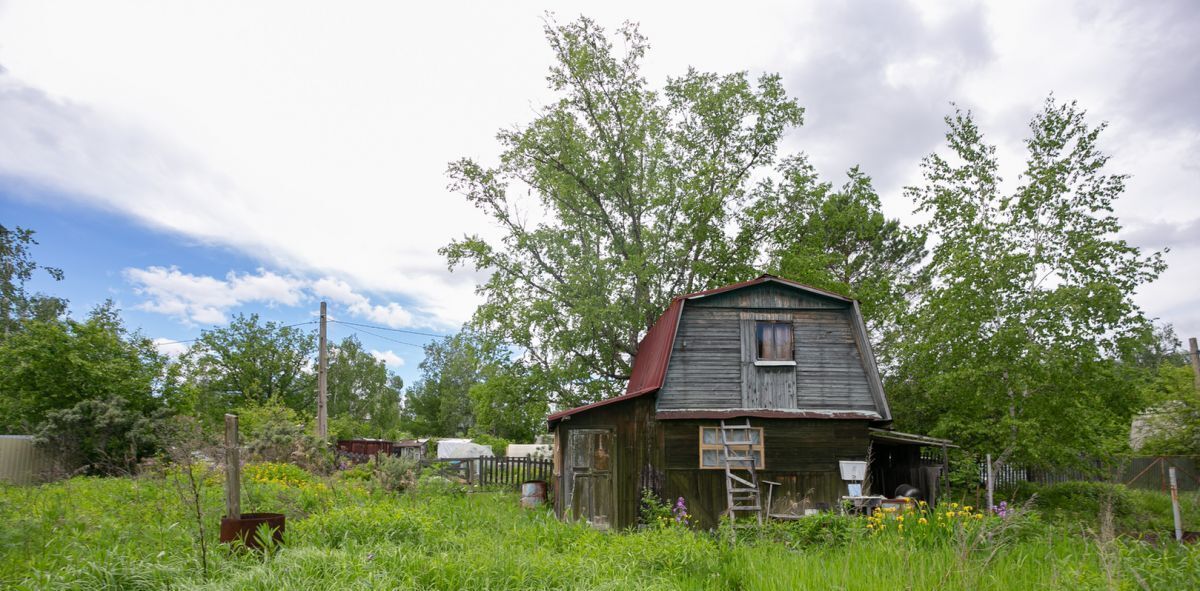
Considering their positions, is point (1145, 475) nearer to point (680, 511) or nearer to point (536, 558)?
point (680, 511)

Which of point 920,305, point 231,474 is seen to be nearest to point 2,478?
point 231,474

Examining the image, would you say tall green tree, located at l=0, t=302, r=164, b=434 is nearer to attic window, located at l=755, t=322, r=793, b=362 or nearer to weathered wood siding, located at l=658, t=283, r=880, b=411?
weathered wood siding, located at l=658, t=283, r=880, b=411

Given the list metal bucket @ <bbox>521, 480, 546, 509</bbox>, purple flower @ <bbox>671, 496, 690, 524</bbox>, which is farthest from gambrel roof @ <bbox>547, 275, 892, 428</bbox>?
purple flower @ <bbox>671, 496, 690, 524</bbox>

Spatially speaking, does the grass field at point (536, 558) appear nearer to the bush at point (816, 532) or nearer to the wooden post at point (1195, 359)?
the bush at point (816, 532)

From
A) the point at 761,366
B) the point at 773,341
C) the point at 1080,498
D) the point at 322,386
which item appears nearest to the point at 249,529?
the point at 761,366

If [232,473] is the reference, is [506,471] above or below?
below

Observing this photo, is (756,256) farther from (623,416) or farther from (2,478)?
(2,478)

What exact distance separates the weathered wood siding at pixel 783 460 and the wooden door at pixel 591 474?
51.5 inches

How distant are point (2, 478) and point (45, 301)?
24385 millimetres

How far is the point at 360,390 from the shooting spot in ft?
187

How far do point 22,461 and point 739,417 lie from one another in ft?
66.4

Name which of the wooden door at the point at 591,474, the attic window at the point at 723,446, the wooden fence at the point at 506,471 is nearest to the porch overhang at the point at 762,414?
the attic window at the point at 723,446

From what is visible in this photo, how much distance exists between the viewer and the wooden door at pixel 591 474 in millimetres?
15469

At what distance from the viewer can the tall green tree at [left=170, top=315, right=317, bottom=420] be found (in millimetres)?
41781
